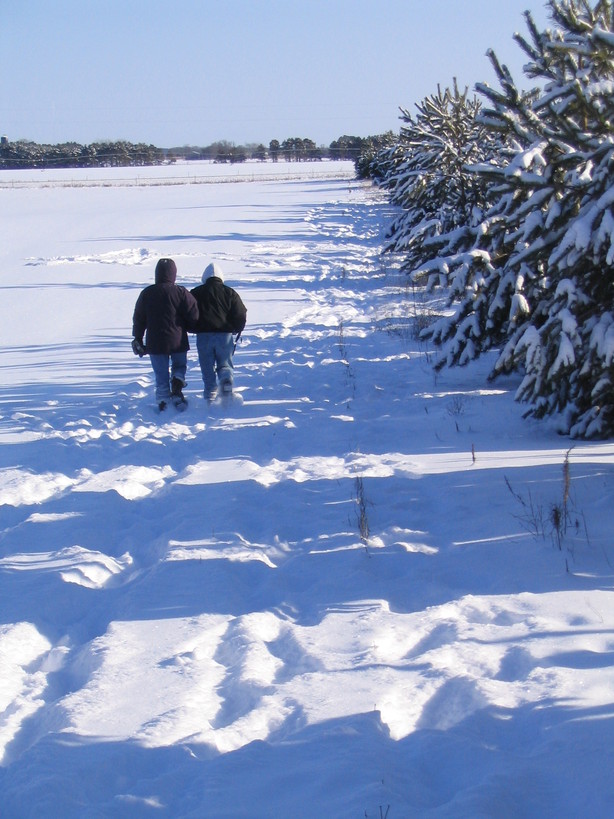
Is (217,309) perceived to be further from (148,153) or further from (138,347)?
(148,153)

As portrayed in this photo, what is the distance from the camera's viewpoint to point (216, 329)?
27.4ft

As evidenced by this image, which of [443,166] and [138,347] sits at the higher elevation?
[443,166]

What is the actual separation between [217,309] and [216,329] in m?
0.21

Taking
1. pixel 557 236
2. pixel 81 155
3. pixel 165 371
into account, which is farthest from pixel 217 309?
pixel 81 155

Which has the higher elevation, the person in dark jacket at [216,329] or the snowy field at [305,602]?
the person in dark jacket at [216,329]

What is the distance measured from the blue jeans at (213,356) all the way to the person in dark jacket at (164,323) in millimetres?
201

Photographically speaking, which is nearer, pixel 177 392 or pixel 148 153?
pixel 177 392

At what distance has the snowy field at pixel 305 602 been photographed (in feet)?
8.88

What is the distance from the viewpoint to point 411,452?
642 centimetres

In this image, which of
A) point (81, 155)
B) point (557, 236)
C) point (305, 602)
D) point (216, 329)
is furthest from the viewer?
point (81, 155)

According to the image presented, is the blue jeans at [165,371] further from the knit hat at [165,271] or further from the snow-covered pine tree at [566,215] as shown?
the snow-covered pine tree at [566,215]

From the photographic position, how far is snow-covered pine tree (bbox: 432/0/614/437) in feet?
18.7

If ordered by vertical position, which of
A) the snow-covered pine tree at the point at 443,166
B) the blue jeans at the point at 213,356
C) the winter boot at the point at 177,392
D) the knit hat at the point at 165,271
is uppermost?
the snow-covered pine tree at the point at 443,166

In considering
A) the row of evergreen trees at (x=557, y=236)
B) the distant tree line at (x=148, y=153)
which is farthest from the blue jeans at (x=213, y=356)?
the distant tree line at (x=148, y=153)
